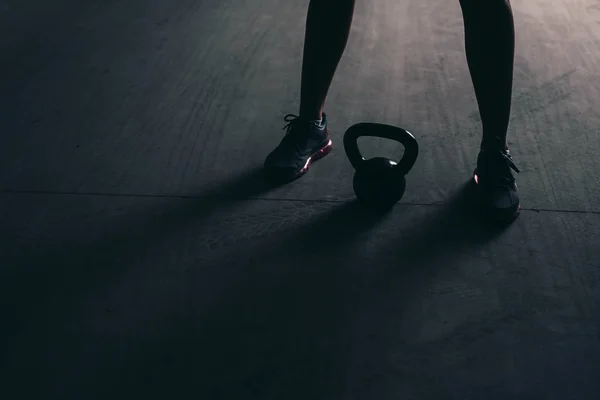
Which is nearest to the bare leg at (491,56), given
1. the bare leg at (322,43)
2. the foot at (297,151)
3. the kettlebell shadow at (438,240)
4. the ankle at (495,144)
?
the ankle at (495,144)

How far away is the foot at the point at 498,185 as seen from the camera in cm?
150

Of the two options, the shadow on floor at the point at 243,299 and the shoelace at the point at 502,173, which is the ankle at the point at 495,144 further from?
the shadow on floor at the point at 243,299

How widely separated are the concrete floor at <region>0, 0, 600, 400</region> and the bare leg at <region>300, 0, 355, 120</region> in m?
0.20

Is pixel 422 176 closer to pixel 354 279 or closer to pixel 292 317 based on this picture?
pixel 354 279

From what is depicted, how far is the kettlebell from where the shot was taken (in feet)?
4.78

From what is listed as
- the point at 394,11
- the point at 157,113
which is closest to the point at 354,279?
the point at 157,113

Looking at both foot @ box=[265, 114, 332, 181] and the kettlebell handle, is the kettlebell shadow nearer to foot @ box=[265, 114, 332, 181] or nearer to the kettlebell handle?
the kettlebell handle

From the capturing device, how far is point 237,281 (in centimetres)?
136

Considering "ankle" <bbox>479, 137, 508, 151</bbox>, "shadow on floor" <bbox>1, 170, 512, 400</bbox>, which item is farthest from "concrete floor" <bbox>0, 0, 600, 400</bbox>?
"ankle" <bbox>479, 137, 508, 151</bbox>

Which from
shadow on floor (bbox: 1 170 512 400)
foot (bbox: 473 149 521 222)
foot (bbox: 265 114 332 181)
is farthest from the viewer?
foot (bbox: 265 114 332 181)

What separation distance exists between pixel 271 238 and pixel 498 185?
0.54 meters

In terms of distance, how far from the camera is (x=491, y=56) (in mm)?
1497

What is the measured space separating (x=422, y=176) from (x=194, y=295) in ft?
2.26

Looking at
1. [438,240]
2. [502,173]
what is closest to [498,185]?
[502,173]
